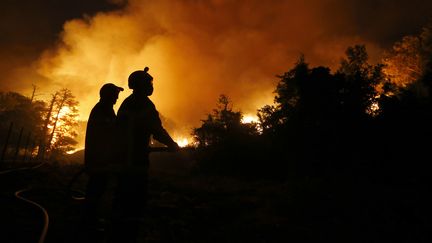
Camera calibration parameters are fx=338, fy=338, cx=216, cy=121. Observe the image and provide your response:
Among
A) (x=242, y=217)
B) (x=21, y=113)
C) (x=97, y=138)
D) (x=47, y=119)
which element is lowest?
(x=242, y=217)

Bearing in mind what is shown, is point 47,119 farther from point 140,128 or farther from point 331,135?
point 140,128

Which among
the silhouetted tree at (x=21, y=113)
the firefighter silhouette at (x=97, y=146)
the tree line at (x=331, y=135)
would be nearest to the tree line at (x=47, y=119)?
the silhouetted tree at (x=21, y=113)

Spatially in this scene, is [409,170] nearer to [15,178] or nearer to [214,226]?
[214,226]

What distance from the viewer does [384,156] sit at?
19.5m

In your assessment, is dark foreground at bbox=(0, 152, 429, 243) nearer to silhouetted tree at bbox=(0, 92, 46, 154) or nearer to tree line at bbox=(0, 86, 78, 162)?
tree line at bbox=(0, 86, 78, 162)

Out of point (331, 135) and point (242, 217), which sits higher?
point (331, 135)

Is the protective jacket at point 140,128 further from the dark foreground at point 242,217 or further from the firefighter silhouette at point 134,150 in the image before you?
the dark foreground at point 242,217

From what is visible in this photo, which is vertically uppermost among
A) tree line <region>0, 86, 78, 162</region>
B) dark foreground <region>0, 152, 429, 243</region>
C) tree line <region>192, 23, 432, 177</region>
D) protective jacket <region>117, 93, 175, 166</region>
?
tree line <region>0, 86, 78, 162</region>

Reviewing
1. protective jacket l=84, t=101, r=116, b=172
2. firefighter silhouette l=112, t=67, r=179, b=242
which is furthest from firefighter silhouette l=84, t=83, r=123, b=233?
firefighter silhouette l=112, t=67, r=179, b=242

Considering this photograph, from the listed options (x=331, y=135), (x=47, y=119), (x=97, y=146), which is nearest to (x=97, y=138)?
(x=97, y=146)

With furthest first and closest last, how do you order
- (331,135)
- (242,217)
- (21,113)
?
(21,113)
(331,135)
(242,217)

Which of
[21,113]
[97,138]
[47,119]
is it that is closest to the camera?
[97,138]

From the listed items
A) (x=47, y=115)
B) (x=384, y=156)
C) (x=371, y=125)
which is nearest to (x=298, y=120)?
(x=371, y=125)

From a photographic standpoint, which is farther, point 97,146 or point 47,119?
point 47,119
